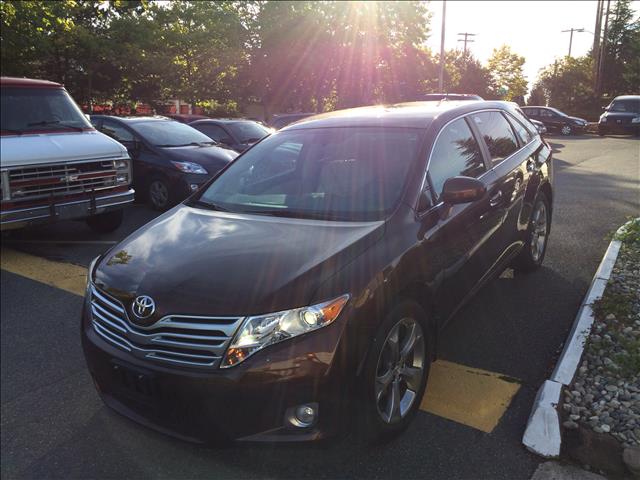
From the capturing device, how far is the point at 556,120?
24641mm

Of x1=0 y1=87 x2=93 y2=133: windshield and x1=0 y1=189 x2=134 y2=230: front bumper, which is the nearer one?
x1=0 y1=189 x2=134 y2=230: front bumper

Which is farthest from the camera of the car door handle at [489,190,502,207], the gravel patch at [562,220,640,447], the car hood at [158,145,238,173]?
the car hood at [158,145,238,173]

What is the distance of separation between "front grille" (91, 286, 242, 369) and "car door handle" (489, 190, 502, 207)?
2.34 meters

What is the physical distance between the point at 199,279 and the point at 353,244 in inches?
30.8

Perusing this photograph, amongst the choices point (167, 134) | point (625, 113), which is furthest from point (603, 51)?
point (167, 134)

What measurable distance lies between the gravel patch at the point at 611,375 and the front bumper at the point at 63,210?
5.72 meters

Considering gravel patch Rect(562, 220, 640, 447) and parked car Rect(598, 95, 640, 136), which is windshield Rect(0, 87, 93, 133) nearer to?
gravel patch Rect(562, 220, 640, 447)

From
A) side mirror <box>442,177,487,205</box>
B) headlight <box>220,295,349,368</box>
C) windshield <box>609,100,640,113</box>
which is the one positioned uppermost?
windshield <box>609,100,640,113</box>

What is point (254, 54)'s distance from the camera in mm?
34031

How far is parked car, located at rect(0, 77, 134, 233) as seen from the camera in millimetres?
6012

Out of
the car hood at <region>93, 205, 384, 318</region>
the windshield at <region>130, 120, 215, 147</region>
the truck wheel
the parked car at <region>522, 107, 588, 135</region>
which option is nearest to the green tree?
the parked car at <region>522, 107, 588, 135</region>

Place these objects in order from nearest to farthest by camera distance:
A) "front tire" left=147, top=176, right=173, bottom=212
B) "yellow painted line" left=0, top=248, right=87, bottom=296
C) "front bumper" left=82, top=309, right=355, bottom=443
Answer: "front bumper" left=82, top=309, right=355, bottom=443 → "yellow painted line" left=0, top=248, right=87, bottom=296 → "front tire" left=147, top=176, right=173, bottom=212

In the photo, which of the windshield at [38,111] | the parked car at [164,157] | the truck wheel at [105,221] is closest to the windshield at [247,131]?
the parked car at [164,157]

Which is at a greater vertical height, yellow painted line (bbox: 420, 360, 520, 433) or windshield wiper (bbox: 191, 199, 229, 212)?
windshield wiper (bbox: 191, 199, 229, 212)
